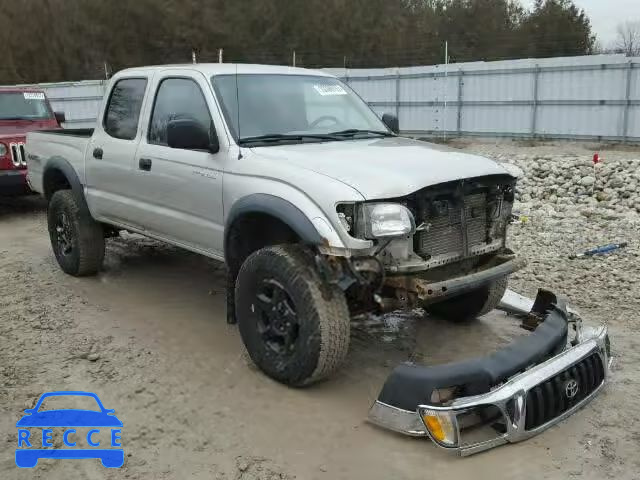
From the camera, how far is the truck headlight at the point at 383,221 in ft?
11.7

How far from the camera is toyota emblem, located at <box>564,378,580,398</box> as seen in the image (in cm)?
359

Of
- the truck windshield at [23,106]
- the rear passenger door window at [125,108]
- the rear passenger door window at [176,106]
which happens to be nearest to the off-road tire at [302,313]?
the rear passenger door window at [176,106]

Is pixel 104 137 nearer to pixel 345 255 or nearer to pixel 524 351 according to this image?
pixel 345 255

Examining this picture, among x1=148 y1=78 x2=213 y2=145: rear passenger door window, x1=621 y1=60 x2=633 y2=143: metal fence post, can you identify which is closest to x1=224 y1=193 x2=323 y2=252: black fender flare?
x1=148 y1=78 x2=213 y2=145: rear passenger door window

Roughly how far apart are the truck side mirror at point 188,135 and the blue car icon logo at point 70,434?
169 centimetres

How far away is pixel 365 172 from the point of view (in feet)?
12.3

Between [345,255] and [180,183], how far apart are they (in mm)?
1735

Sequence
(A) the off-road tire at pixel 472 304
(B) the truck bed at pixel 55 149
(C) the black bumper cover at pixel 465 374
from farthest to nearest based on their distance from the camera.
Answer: (B) the truck bed at pixel 55 149 → (A) the off-road tire at pixel 472 304 → (C) the black bumper cover at pixel 465 374

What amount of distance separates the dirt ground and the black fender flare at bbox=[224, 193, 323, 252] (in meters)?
1.01

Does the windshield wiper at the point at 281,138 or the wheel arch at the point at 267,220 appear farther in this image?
the windshield wiper at the point at 281,138

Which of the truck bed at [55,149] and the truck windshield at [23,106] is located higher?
the truck windshield at [23,106]

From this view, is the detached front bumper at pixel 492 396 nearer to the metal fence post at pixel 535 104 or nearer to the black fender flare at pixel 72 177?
the black fender flare at pixel 72 177

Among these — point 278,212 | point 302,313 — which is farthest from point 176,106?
point 302,313

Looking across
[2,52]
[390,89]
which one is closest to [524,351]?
[390,89]
